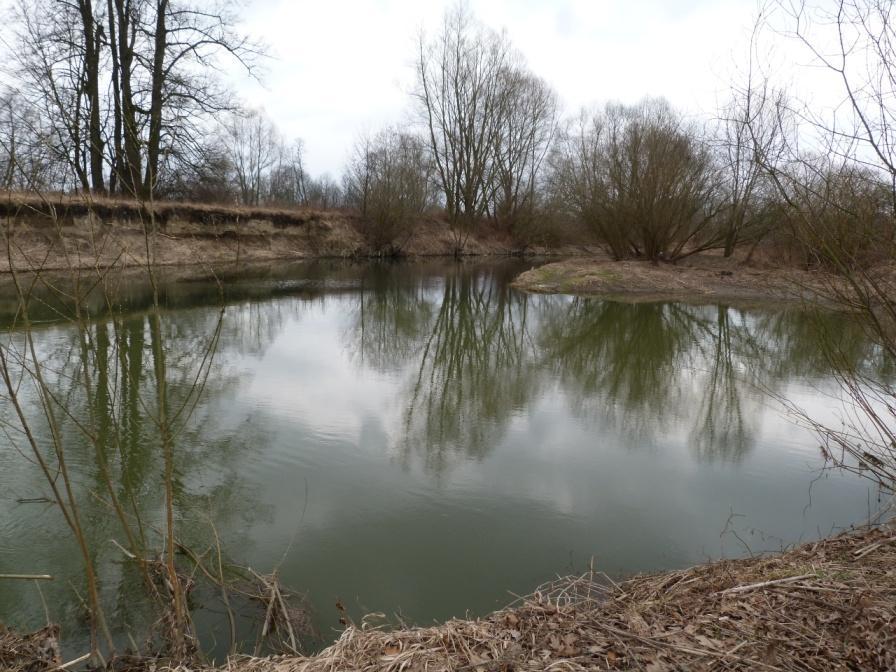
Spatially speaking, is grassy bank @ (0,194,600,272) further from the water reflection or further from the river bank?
the river bank

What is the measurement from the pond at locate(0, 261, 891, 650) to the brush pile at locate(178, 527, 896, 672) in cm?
55

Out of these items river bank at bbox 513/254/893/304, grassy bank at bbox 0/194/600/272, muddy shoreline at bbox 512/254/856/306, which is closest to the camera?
muddy shoreline at bbox 512/254/856/306

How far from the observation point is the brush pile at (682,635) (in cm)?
210

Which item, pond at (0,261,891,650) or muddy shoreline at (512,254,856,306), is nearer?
pond at (0,261,891,650)

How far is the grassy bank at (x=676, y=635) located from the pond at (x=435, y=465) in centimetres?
52

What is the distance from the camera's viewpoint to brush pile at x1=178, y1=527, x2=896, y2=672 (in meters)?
2.10

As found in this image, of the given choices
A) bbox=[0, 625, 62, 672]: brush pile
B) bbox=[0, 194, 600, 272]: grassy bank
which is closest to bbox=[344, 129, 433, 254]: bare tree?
bbox=[0, 194, 600, 272]: grassy bank

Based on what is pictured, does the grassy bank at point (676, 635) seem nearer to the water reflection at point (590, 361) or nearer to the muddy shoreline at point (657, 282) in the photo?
the water reflection at point (590, 361)

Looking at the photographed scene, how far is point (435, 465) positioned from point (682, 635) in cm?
280

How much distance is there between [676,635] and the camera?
225cm

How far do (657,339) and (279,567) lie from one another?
29.4ft

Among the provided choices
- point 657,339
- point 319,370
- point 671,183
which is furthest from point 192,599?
point 671,183

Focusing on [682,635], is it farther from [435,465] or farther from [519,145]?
[519,145]

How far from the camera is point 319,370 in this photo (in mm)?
7832
